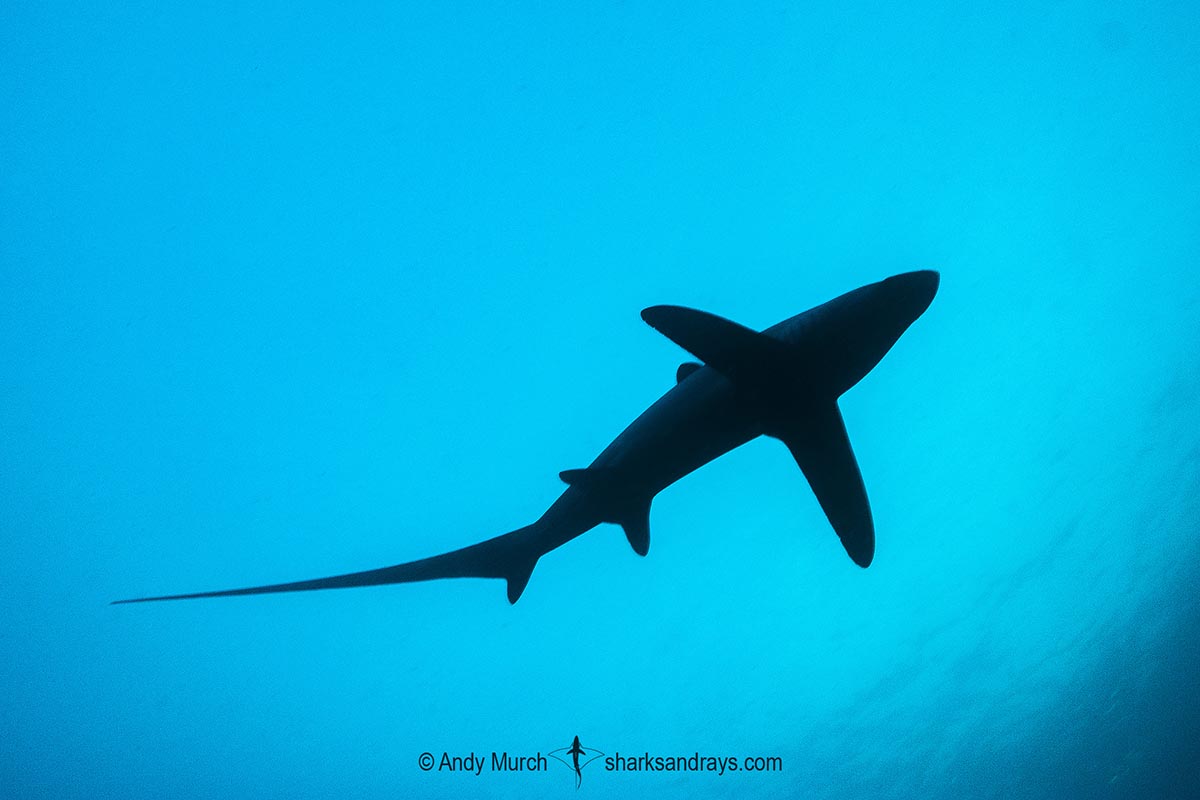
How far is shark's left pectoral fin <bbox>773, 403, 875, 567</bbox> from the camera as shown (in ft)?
17.3

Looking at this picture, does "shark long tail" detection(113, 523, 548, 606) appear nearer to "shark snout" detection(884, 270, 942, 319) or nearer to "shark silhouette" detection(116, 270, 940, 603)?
"shark silhouette" detection(116, 270, 940, 603)

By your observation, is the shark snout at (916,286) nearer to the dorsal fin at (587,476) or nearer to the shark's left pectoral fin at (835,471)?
the shark's left pectoral fin at (835,471)

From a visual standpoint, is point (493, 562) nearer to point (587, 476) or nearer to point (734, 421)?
point (587, 476)

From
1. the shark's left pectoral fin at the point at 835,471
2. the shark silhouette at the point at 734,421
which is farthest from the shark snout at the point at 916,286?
the shark's left pectoral fin at the point at 835,471

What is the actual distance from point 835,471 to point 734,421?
0.99m

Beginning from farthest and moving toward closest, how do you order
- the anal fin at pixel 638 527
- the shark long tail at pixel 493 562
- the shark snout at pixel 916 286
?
1. the anal fin at pixel 638 527
2. the shark long tail at pixel 493 562
3. the shark snout at pixel 916 286

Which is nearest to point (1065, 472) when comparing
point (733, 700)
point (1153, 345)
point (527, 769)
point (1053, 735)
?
point (1153, 345)

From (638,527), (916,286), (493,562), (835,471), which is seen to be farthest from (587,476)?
(916,286)

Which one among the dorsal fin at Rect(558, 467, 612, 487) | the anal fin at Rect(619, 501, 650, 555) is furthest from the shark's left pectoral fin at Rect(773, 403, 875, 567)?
the dorsal fin at Rect(558, 467, 612, 487)

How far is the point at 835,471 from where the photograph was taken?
5.41 meters

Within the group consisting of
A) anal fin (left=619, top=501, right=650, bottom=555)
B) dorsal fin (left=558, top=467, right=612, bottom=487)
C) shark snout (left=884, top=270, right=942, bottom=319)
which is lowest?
anal fin (left=619, top=501, right=650, bottom=555)

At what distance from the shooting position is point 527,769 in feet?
107

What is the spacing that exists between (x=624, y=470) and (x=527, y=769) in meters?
32.9

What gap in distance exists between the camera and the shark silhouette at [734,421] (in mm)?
4891
